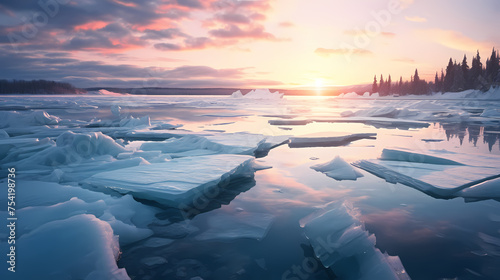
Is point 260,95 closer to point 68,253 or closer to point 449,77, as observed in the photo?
point 449,77

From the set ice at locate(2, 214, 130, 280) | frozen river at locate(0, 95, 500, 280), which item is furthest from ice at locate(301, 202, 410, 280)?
ice at locate(2, 214, 130, 280)

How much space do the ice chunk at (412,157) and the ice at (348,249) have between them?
12.6 feet

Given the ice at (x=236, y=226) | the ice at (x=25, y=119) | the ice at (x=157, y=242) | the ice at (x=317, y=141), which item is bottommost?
the ice at (x=157, y=242)

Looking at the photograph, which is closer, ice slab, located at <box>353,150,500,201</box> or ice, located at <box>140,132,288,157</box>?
ice slab, located at <box>353,150,500,201</box>

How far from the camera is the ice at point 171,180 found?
397 cm

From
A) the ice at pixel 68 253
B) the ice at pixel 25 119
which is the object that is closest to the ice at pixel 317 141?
the ice at pixel 68 253

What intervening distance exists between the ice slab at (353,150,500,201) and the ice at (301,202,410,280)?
7.32ft

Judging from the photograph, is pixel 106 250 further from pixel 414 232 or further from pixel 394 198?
pixel 394 198

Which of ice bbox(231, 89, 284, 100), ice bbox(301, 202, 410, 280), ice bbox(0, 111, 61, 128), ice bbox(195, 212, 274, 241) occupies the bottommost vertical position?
ice bbox(195, 212, 274, 241)

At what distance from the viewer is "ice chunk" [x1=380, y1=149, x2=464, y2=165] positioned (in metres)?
6.00

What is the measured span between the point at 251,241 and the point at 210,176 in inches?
63.0

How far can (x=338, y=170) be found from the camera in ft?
19.7

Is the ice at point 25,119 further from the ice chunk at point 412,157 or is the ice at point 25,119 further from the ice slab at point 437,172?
the ice chunk at point 412,157

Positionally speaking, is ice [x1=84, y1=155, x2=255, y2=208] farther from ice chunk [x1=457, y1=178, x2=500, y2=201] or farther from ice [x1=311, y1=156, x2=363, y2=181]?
ice chunk [x1=457, y1=178, x2=500, y2=201]
